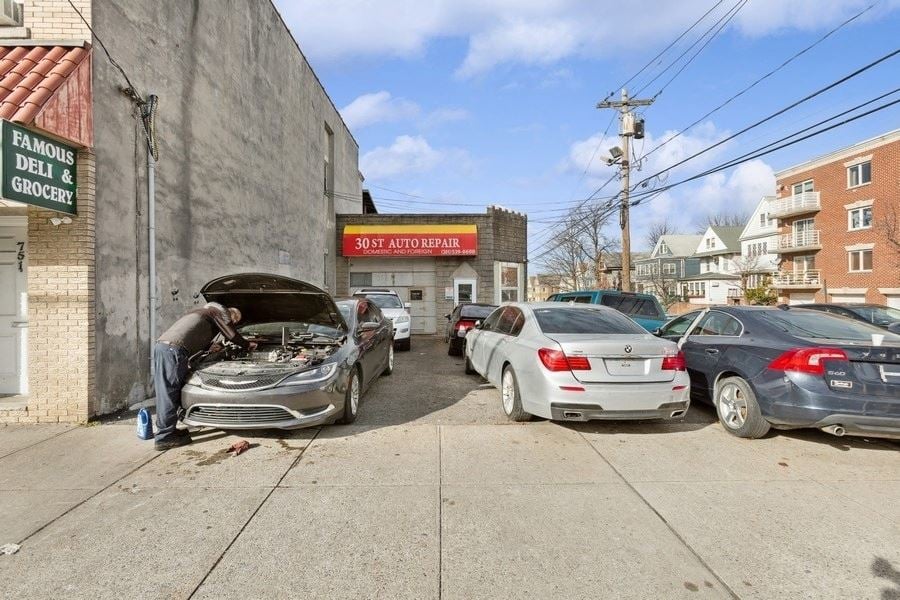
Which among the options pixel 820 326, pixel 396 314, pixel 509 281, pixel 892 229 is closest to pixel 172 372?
pixel 820 326

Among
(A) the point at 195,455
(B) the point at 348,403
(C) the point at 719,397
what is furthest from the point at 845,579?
(A) the point at 195,455

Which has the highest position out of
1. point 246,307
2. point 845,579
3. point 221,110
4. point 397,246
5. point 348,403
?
point 221,110

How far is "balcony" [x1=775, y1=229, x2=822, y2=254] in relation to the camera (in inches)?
1244

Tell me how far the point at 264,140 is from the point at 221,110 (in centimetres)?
223

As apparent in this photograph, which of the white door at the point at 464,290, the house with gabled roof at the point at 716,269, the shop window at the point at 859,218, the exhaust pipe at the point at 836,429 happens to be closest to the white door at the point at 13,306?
the exhaust pipe at the point at 836,429

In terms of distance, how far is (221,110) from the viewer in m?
9.15

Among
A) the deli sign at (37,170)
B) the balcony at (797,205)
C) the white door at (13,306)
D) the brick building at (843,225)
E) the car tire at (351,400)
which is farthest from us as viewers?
the balcony at (797,205)

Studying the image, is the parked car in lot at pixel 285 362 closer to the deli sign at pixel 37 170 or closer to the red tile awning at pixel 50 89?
the deli sign at pixel 37 170

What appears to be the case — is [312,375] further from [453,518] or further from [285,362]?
[453,518]

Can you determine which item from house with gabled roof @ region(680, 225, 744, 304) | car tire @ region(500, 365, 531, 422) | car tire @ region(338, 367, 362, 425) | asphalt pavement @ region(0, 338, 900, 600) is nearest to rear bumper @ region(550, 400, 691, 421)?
asphalt pavement @ region(0, 338, 900, 600)

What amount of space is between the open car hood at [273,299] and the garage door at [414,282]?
37.7 feet

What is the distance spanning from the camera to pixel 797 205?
32125 millimetres

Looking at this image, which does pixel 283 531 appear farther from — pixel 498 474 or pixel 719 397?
pixel 719 397

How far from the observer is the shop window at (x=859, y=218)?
27755mm
